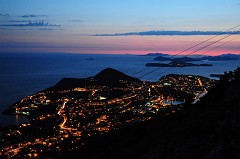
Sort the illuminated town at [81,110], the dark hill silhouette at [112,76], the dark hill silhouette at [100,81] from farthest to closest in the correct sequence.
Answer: the dark hill silhouette at [112,76] < the dark hill silhouette at [100,81] < the illuminated town at [81,110]

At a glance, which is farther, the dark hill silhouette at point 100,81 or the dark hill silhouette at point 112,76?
the dark hill silhouette at point 112,76

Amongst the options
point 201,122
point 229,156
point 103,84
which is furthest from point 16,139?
point 103,84

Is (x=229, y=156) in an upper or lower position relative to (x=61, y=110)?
upper

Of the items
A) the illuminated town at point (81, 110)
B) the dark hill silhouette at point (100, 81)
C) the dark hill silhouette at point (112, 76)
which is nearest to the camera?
the illuminated town at point (81, 110)

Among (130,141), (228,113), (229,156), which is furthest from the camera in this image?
(130,141)

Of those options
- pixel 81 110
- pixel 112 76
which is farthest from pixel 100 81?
pixel 81 110

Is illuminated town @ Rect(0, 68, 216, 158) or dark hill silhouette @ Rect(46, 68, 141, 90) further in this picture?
dark hill silhouette @ Rect(46, 68, 141, 90)

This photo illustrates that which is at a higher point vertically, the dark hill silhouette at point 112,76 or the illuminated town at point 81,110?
the dark hill silhouette at point 112,76

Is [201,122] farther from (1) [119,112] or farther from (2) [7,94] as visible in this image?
(2) [7,94]

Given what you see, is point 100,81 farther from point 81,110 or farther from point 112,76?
point 81,110
